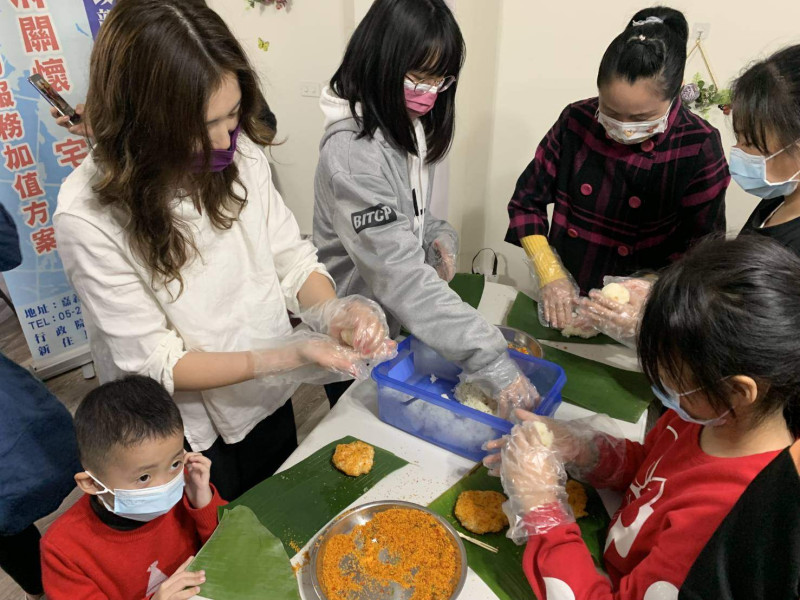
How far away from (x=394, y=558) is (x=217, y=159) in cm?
93

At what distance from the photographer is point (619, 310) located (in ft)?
5.13

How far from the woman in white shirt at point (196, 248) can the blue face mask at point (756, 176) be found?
99 cm

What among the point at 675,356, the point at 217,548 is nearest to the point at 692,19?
the point at 675,356

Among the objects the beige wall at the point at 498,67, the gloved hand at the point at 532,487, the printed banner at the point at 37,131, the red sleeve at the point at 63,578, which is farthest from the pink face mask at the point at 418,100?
the printed banner at the point at 37,131

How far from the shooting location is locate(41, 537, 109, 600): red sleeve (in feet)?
3.78

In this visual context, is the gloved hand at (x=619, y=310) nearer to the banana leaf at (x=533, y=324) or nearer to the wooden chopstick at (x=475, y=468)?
the banana leaf at (x=533, y=324)

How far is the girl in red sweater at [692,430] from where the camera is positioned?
2.59ft

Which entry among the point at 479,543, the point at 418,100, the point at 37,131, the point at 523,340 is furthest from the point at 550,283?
the point at 37,131

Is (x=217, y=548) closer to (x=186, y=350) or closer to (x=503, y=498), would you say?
(x=186, y=350)

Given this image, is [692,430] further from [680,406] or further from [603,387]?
[603,387]

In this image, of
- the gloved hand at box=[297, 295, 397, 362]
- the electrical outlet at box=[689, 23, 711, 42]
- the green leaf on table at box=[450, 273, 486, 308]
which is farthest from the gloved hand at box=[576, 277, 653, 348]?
the electrical outlet at box=[689, 23, 711, 42]

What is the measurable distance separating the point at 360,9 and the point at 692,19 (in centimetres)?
164

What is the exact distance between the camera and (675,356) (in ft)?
2.79

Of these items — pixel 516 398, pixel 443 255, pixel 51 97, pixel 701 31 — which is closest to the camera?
pixel 516 398
